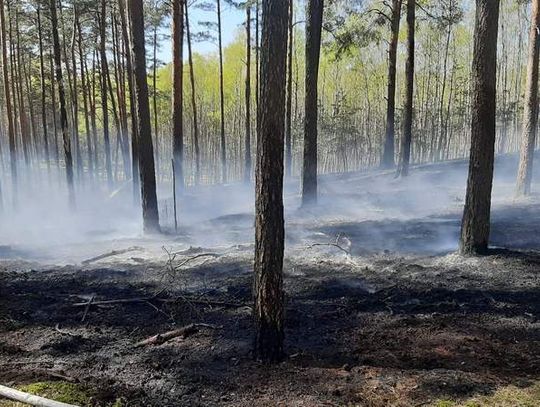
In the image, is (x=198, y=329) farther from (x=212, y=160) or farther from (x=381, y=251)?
(x=212, y=160)

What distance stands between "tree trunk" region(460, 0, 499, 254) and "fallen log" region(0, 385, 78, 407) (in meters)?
6.52

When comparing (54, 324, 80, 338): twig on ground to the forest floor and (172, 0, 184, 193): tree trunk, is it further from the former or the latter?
(172, 0, 184, 193): tree trunk

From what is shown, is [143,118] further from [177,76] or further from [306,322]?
[306,322]

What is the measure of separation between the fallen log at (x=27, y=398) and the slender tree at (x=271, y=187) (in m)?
1.71

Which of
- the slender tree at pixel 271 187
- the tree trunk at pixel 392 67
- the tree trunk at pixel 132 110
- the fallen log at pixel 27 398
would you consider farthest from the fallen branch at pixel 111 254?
the tree trunk at pixel 392 67

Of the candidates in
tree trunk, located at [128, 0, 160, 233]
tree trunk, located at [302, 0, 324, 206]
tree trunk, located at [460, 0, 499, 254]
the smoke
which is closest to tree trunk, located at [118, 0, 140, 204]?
the smoke

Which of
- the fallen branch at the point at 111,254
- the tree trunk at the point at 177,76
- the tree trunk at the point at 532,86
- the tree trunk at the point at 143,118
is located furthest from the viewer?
the tree trunk at the point at 177,76

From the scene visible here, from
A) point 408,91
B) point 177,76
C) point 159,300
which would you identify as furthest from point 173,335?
point 408,91

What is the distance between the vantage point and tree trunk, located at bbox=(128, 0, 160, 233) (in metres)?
10.5

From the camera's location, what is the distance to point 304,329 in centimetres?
512

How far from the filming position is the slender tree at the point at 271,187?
3791 millimetres

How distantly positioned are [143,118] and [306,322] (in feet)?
24.1

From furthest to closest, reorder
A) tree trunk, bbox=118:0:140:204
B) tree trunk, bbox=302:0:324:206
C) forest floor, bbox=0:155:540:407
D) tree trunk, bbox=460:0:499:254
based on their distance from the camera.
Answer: tree trunk, bbox=118:0:140:204 → tree trunk, bbox=302:0:324:206 → tree trunk, bbox=460:0:499:254 → forest floor, bbox=0:155:540:407

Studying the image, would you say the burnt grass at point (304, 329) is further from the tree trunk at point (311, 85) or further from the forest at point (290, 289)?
the tree trunk at point (311, 85)
